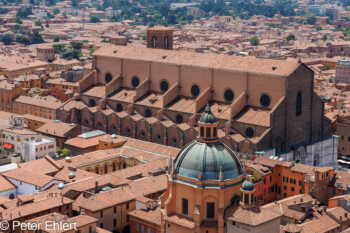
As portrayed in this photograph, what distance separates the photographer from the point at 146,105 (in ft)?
299

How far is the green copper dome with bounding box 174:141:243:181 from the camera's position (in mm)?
50438

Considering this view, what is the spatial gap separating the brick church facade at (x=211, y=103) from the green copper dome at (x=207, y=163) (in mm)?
27560

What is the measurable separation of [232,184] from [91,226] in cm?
1293

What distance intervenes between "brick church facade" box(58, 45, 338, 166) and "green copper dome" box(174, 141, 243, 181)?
27560 millimetres

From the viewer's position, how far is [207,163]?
50562 millimetres

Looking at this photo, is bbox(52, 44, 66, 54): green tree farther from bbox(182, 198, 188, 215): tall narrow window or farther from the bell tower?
bbox(182, 198, 188, 215): tall narrow window

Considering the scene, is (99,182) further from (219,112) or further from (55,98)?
(55,98)

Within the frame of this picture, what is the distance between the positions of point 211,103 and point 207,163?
121 feet

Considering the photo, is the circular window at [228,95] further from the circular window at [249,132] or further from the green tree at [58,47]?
the green tree at [58,47]

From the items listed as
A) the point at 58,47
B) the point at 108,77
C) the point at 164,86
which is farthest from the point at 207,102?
the point at 58,47

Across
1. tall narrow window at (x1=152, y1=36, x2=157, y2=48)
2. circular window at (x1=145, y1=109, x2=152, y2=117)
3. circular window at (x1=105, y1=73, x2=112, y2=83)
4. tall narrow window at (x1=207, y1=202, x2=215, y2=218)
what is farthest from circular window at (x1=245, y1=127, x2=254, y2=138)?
tall narrow window at (x1=207, y1=202, x2=215, y2=218)

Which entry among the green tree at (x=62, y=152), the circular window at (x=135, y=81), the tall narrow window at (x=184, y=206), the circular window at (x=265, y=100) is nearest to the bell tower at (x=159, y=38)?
the circular window at (x=135, y=81)

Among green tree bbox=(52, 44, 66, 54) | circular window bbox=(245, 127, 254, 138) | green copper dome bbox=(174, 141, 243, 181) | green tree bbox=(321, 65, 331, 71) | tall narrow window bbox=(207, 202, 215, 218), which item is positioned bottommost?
green tree bbox=(321, 65, 331, 71)

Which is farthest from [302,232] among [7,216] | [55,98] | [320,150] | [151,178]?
[55,98]
